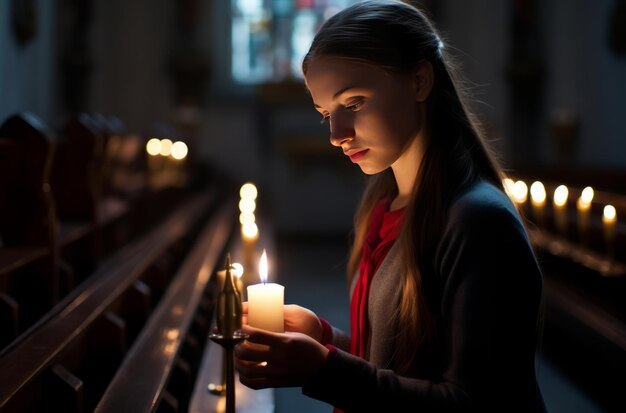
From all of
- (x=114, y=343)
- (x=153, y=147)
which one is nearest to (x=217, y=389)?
(x=114, y=343)

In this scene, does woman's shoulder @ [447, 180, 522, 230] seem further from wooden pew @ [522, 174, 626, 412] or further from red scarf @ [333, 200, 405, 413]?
wooden pew @ [522, 174, 626, 412]

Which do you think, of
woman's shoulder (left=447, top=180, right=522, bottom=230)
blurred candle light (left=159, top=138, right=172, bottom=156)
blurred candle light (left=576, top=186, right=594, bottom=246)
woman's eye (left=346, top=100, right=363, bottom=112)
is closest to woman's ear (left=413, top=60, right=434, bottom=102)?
woman's eye (left=346, top=100, right=363, bottom=112)

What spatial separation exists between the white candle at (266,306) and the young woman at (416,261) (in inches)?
1.6

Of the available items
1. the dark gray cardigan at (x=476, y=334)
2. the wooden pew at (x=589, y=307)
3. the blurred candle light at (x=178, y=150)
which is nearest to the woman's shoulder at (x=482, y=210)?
the dark gray cardigan at (x=476, y=334)

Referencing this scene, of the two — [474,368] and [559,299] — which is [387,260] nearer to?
[474,368]

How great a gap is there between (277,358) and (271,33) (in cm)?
1066

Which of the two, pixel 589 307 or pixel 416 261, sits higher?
pixel 416 261

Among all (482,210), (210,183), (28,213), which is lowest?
(210,183)

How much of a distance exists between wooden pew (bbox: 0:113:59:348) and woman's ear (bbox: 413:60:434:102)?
160cm

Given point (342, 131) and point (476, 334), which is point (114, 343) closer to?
point (342, 131)

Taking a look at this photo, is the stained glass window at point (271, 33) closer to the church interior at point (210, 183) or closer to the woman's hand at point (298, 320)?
the church interior at point (210, 183)

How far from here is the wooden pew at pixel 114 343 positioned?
1.60 meters

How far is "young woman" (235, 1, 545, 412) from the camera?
1.19 metres

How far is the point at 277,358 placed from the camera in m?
1.19
